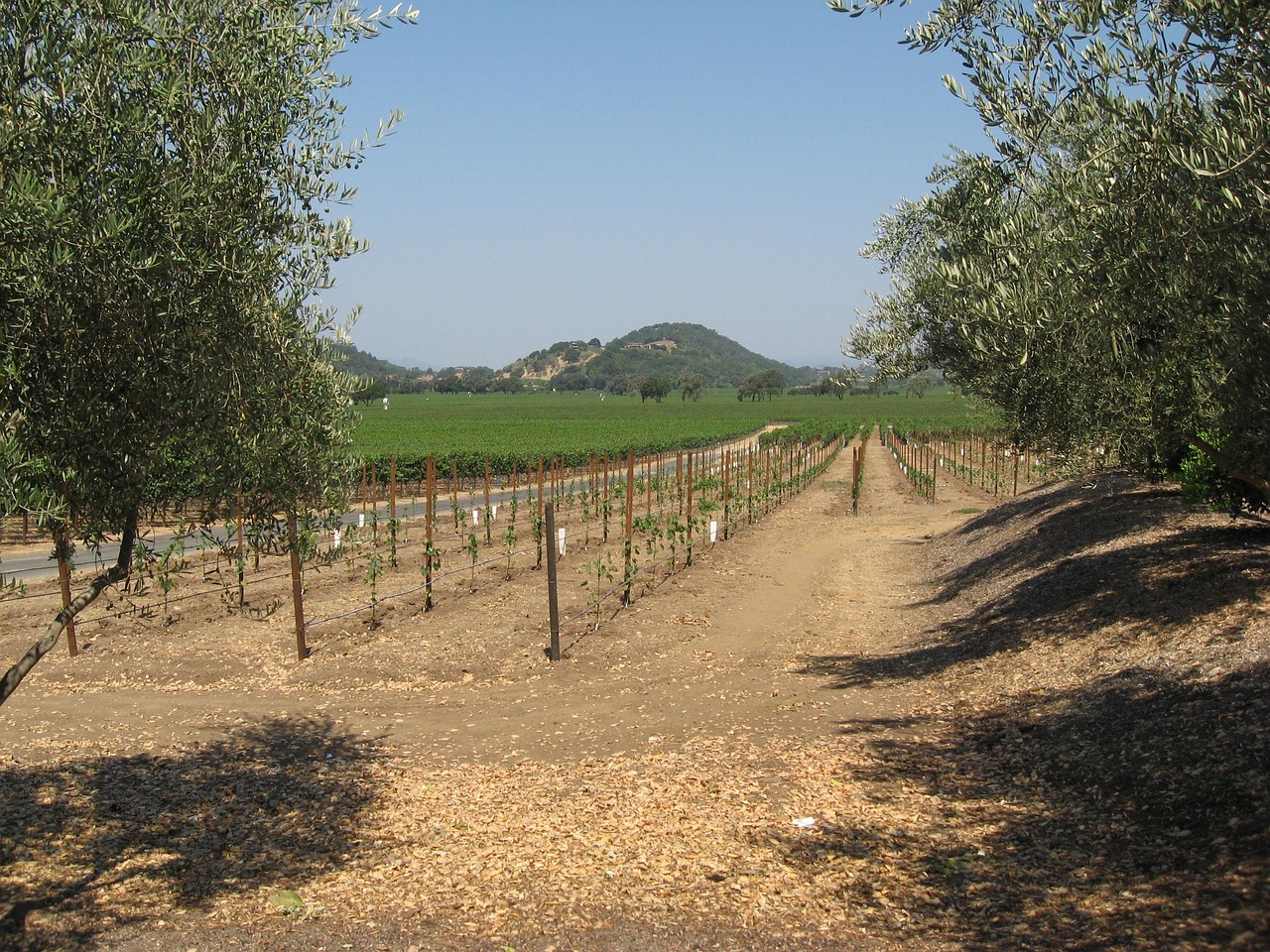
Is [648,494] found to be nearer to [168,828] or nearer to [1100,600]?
[1100,600]

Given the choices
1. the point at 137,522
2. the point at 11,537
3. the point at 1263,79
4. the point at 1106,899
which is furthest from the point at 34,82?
the point at 11,537

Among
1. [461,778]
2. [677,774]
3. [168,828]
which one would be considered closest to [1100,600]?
[677,774]

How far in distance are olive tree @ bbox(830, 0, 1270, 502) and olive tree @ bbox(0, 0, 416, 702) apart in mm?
5214

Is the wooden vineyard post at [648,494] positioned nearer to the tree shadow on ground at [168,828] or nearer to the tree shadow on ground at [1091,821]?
the tree shadow on ground at [168,828]

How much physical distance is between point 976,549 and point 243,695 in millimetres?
14636

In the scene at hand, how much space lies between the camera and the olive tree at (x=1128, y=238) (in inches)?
241

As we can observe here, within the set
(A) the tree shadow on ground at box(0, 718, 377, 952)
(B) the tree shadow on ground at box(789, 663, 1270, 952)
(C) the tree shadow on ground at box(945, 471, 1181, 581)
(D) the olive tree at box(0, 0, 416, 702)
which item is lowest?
(A) the tree shadow on ground at box(0, 718, 377, 952)

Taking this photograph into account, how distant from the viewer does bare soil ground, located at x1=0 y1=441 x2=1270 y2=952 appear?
6.23 meters

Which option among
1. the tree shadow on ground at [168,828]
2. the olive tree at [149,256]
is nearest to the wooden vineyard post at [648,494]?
the tree shadow on ground at [168,828]

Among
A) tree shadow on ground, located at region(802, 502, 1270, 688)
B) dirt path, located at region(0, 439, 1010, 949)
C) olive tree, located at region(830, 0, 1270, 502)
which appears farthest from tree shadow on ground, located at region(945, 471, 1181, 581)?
olive tree, located at region(830, 0, 1270, 502)

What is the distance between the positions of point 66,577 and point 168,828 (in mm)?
4972

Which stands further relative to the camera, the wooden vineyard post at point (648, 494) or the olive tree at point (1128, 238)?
the wooden vineyard post at point (648, 494)

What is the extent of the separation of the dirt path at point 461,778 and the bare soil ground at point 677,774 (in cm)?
4

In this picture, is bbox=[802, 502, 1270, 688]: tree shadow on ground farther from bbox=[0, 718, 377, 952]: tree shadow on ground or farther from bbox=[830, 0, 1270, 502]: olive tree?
bbox=[0, 718, 377, 952]: tree shadow on ground
